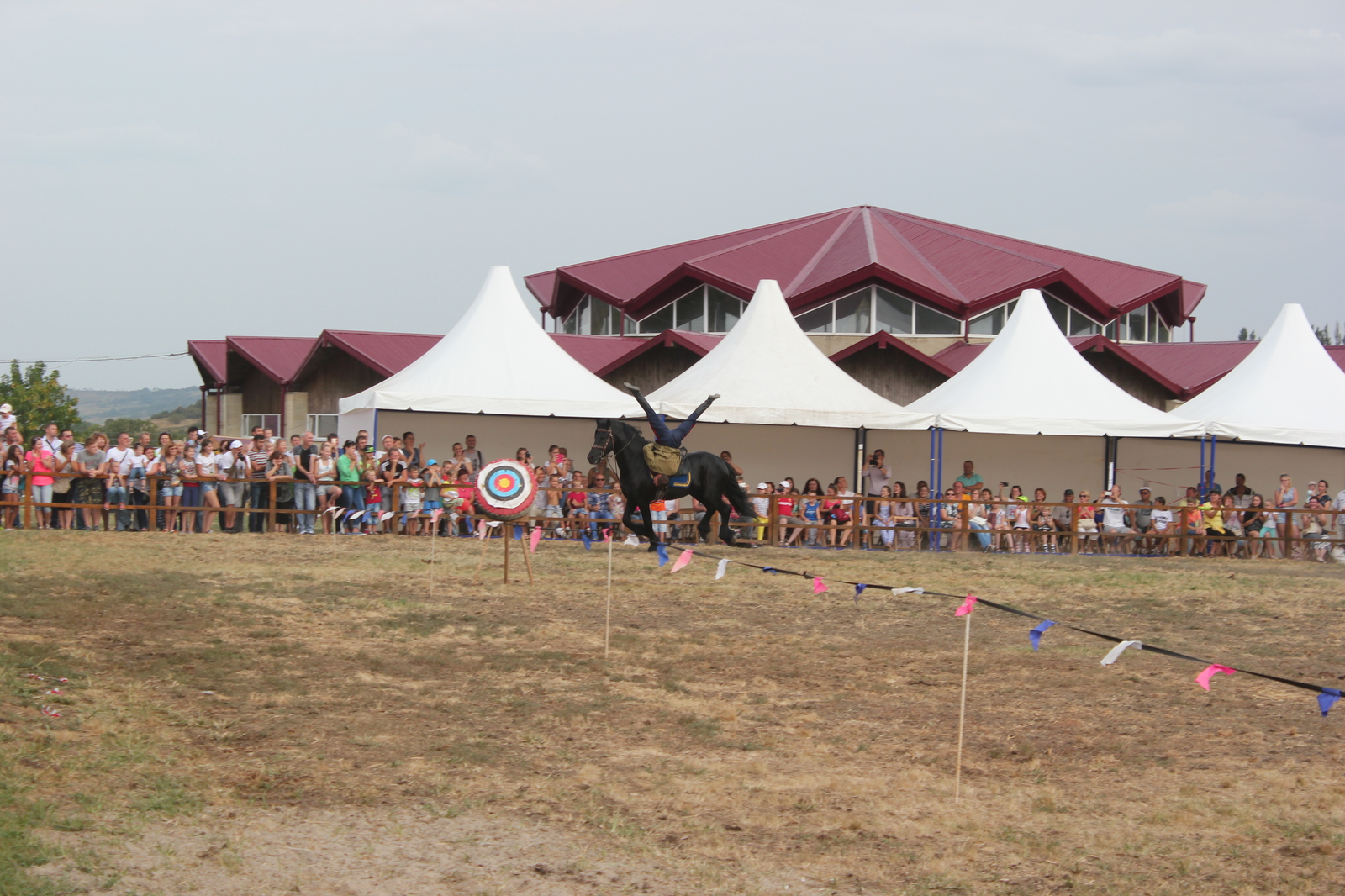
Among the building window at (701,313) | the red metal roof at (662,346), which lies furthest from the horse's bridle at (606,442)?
the building window at (701,313)

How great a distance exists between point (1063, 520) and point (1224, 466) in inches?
268

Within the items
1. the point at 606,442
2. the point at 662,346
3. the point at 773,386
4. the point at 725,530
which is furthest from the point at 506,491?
the point at 662,346

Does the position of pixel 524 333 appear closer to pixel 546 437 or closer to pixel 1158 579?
pixel 546 437

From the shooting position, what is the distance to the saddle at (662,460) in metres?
18.6

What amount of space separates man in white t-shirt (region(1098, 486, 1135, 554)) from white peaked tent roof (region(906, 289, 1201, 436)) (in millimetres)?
1378


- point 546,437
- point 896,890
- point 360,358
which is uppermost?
point 360,358

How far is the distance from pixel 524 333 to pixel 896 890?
21.1 metres

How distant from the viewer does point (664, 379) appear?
34.7 m

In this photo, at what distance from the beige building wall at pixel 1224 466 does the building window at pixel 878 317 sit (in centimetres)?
813

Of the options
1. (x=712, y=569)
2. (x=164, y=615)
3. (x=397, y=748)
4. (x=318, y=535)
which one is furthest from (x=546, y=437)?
(x=397, y=748)

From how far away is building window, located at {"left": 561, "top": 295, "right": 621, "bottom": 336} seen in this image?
131 ft

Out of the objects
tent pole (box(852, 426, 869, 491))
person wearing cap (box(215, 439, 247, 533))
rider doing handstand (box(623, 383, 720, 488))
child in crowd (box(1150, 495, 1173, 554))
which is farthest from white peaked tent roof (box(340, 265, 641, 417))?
child in crowd (box(1150, 495, 1173, 554))

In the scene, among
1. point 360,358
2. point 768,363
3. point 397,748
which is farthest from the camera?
point 360,358

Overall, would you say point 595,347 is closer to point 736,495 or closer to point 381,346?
point 381,346
